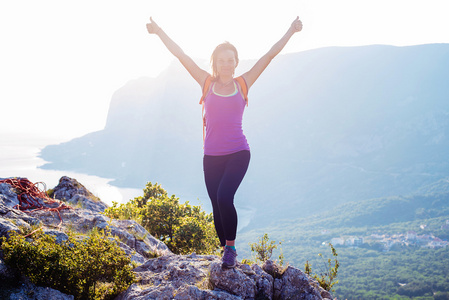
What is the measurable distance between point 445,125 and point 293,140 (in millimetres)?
85721

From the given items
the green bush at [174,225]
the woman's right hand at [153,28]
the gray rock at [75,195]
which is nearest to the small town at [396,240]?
the green bush at [174,225]

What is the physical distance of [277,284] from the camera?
Result: 3.80m

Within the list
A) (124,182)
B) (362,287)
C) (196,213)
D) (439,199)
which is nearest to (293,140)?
(439,199)

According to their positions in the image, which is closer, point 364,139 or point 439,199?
point 439,199

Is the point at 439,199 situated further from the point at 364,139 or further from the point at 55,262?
the point at 55,262

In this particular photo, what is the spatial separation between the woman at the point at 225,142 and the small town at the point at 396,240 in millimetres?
106905

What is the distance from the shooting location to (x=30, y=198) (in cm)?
575

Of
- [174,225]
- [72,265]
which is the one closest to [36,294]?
[72,265]

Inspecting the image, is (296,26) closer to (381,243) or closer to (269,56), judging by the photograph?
(269,56)

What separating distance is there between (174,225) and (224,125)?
4542 mm

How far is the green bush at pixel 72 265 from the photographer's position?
3.17 m

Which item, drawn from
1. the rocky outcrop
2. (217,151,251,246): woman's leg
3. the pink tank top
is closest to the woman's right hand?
the pink tank top

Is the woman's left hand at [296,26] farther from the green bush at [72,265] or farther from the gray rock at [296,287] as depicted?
the green bush at [72,265]

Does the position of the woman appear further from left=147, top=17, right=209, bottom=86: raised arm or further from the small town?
the small town
